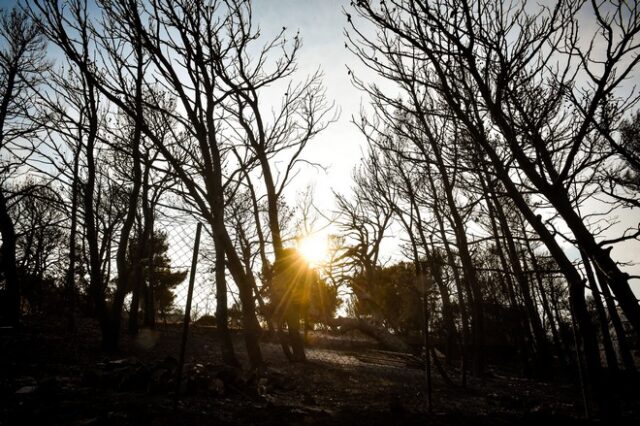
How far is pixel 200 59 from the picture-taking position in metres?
5.76

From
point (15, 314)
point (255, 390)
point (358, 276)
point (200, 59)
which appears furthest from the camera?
point (358, 276)

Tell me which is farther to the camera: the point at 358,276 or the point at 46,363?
the point at 358,276

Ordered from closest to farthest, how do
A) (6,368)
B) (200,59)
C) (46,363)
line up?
(6,368) → (200,59) → (46,363)

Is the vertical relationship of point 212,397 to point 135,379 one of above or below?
below

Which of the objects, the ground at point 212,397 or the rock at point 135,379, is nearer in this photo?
the ground at point 212,397

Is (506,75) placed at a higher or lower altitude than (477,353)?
higher

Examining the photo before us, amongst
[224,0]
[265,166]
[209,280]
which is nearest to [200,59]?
[224,0]

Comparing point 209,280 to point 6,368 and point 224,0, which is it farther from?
point 224,0

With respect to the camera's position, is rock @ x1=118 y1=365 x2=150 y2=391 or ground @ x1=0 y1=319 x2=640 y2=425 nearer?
ground @ x1=0 y1=319 x2=640 y2=425

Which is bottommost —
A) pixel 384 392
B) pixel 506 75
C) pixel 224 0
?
pixel 384 392

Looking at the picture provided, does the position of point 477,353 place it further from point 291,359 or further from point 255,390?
point 255,390

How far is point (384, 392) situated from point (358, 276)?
5199mm

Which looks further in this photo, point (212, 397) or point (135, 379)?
point (135, 379)

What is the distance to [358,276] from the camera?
11188 millimetres
